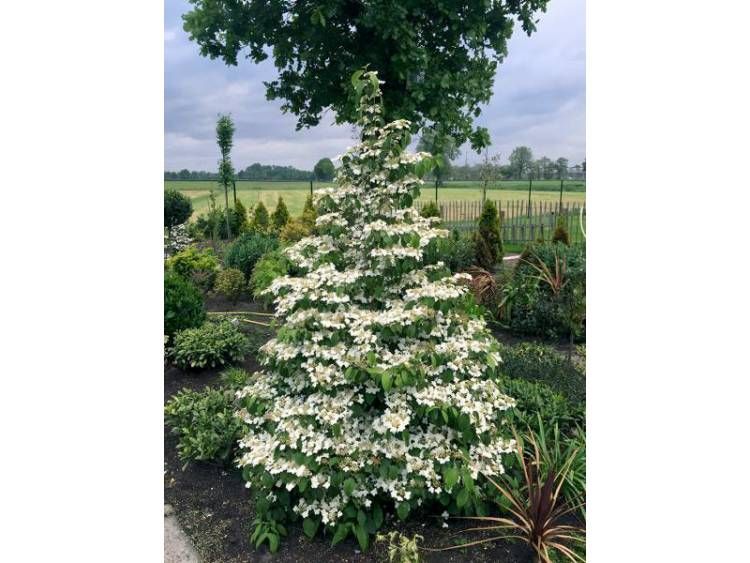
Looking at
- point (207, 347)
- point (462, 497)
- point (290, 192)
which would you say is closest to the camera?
point (462, 497)

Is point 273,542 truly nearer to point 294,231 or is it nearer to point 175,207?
point 294,231

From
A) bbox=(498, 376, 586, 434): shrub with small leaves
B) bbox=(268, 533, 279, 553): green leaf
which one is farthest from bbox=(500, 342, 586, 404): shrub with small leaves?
bbox=(268, 533, 279, 553): green leaf

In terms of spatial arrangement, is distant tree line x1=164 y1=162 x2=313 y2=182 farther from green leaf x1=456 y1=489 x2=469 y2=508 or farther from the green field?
green leaf x1=456 y1=489 x2=469 y2=508

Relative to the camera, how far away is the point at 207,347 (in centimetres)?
441

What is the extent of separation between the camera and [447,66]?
599 centimetres

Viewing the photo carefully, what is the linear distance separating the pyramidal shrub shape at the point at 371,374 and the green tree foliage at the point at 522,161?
5523 millimetres

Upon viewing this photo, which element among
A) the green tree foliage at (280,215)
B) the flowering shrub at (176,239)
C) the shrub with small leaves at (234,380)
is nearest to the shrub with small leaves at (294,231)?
the green tree foliage at (280,215)

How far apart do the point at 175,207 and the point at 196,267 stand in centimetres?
375

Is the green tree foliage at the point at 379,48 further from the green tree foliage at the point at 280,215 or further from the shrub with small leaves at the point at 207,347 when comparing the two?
the green tree foliage at the point at 280,215

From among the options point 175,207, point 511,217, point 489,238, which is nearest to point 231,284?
point 489,238

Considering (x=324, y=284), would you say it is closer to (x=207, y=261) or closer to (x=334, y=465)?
(x=334, y=465)

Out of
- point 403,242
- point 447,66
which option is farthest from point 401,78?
point 403,242

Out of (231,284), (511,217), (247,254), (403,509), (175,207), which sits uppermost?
(175,207)

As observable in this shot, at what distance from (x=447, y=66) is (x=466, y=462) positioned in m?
4.80
